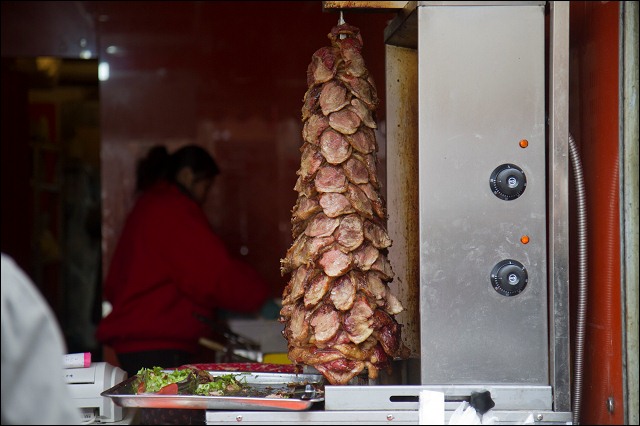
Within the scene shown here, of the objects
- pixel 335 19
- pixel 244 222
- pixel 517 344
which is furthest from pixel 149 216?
pixel 517 344

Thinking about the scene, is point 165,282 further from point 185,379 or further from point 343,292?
point 343,292

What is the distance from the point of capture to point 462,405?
8.25 ft

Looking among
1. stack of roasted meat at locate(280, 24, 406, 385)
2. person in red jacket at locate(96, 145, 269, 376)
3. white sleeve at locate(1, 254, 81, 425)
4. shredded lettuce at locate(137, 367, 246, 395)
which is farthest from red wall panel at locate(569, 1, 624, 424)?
person in red jacket at locate(96, 145, 269, 376)

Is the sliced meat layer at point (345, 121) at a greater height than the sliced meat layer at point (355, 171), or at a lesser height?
greater

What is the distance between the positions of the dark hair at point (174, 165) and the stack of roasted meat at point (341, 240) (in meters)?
2.32

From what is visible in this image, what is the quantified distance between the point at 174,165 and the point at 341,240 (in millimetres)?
2482

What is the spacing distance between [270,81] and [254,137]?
43 cm

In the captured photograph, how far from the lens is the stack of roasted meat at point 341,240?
277 cm

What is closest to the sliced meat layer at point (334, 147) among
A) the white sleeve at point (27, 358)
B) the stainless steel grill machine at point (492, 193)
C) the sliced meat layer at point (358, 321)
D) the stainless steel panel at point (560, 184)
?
the stainless steel grill machine at point (492, 193)

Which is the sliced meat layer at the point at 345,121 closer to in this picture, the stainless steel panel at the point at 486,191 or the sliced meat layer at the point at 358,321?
the stainless steel panel at the point at 486,191

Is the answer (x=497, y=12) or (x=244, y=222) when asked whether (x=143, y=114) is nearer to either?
(x=244, y=222)

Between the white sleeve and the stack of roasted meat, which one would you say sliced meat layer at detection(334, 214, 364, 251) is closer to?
the stack of roasted meat

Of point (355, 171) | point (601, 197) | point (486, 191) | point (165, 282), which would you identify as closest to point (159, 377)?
point (355, 171)

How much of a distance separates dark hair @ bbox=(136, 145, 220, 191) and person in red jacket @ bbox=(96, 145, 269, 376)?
0.01 meters
